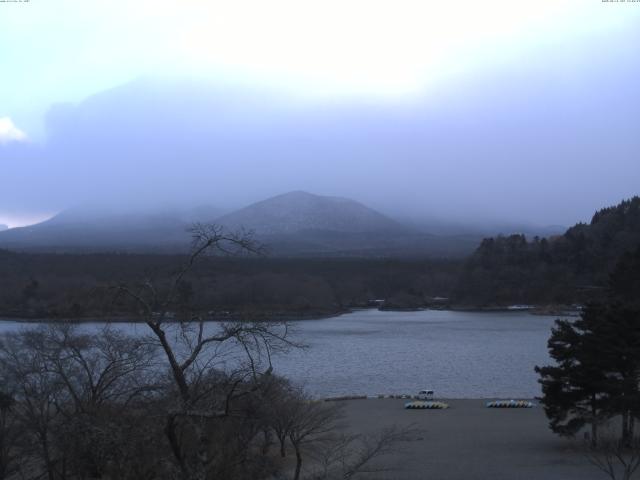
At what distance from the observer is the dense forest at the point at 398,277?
50.9 m

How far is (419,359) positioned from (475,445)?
14.5 m

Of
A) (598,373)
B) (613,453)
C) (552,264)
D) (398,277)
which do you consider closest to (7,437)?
(613,453)

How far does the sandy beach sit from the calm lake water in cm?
290

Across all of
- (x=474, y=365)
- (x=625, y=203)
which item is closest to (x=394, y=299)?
(x=625, y=203)

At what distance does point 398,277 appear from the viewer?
7056cm

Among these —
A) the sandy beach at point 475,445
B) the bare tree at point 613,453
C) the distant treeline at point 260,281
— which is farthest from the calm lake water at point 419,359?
the bare tree at point 613,453

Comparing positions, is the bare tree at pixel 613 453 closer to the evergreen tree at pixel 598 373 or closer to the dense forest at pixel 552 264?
the evergreen tree at pixel 598 373

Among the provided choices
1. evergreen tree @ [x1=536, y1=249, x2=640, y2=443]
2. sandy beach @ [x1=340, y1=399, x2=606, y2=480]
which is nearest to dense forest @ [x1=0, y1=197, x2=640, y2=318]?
sandy beach @ [x1=340, y1=399, x2=606, y2=480]

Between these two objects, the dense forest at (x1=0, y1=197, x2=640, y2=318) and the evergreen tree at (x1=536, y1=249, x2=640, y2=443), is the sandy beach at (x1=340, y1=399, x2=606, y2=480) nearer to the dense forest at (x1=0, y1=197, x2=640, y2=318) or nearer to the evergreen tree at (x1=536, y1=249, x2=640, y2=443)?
the evergreen tree at (x1=536, y1=249, x2=640, y2=443)

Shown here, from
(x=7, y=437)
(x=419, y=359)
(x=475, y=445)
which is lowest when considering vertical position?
(x=419, y=359)

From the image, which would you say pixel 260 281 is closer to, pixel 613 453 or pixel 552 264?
pixel 552 264

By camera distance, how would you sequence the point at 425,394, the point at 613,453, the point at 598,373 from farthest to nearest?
the point at 425,394
the point at 598,373
the point at 613,453

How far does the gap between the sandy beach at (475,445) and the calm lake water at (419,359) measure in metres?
2.90

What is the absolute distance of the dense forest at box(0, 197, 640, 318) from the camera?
50.9 metres
